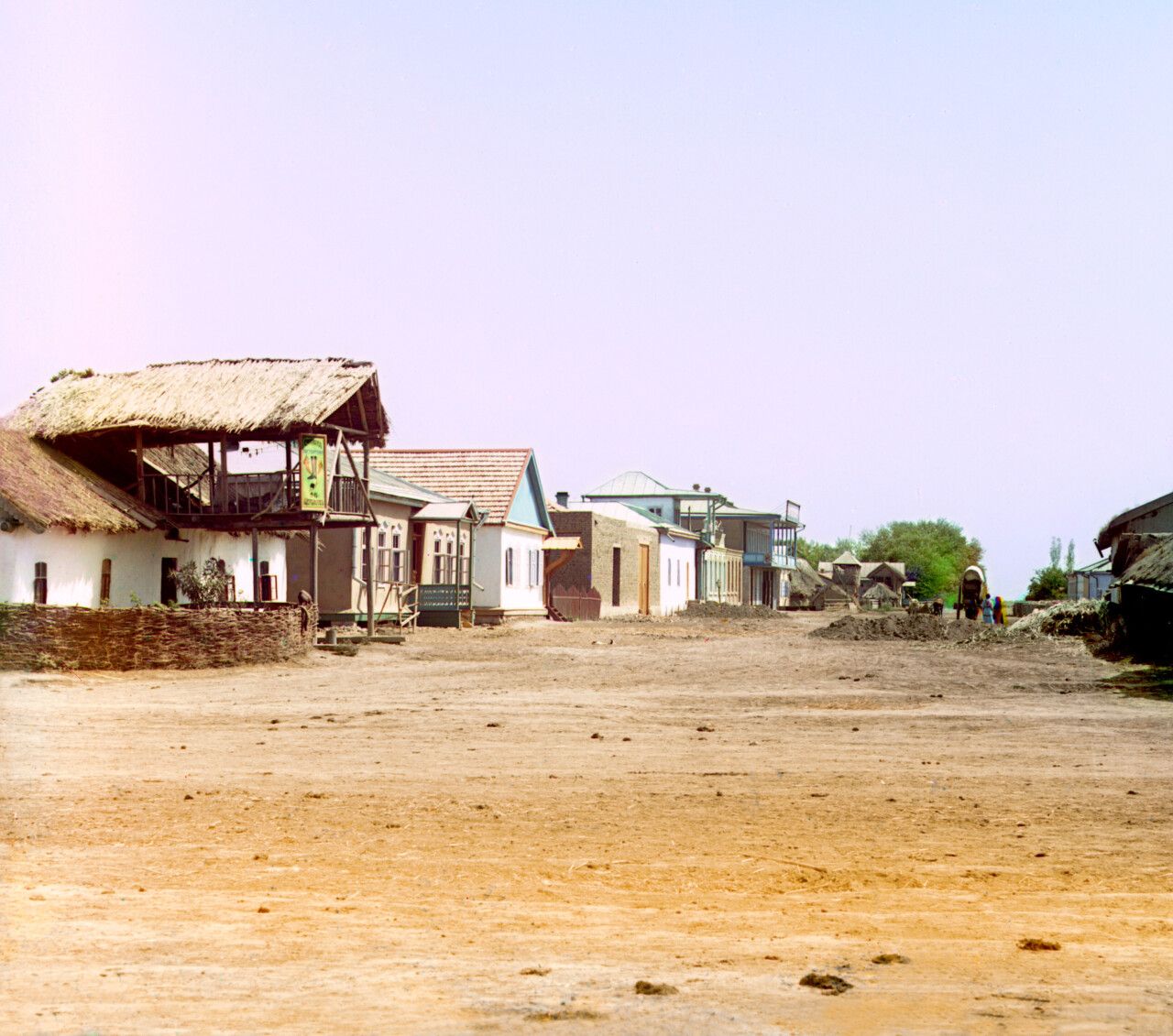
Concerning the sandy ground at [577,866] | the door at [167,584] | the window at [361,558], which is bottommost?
the sandy ground at [577,866]

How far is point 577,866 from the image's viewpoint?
7305 millimetres

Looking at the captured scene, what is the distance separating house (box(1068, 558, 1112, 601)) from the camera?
5900 centimetres

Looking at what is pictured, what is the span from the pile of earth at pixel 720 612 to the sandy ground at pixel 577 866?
140 ft

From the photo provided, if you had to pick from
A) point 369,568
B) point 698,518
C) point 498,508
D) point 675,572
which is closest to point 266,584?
point 369,568

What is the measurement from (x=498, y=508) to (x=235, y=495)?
12.4 m

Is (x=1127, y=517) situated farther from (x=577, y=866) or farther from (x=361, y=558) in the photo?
(x=577, y=866)

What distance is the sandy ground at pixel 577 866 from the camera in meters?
4.60

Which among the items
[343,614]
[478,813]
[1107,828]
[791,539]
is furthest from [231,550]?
[791,539]

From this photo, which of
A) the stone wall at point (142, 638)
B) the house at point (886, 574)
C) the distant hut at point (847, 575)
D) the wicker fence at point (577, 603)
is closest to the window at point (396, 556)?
the stone wall at point (142, 638)

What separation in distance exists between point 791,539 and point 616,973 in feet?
281

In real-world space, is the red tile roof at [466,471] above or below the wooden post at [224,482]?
above

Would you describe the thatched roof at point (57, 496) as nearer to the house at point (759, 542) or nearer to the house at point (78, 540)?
the house at point (78, 540)

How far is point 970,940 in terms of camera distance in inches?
221

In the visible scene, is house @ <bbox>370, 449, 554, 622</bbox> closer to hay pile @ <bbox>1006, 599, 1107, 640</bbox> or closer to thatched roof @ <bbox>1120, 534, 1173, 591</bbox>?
hay pile @ <bbox>1006, 599, 1107, 640</bbox>
